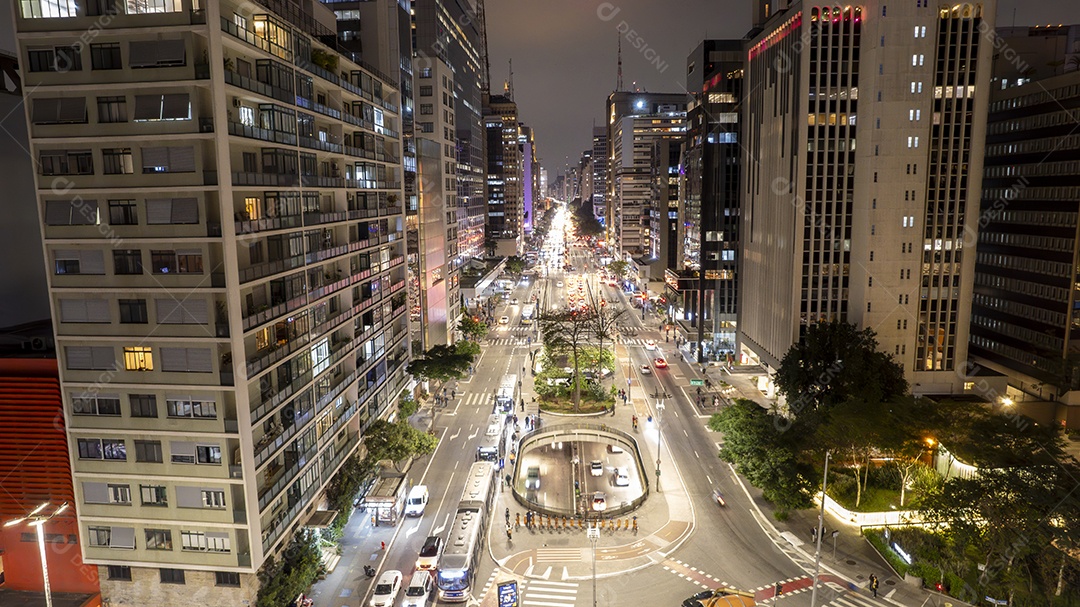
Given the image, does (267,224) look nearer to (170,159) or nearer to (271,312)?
(271,312)

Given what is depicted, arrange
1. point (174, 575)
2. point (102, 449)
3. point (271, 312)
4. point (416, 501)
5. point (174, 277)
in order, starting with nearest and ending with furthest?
point (174, 277) → point (102, 449) → point (174, 575) → point (271, 312) → point (416, 501)

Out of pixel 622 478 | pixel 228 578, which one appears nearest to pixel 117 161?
pixel 228 578

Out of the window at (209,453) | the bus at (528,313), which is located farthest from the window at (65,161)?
the bus at (528,313)

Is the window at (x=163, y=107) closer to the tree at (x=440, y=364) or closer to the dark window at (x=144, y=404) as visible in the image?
the dark window at (x=144, y=404)

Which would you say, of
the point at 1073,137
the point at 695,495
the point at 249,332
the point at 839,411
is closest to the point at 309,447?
the point at 249,332

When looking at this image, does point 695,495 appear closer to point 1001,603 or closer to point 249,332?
point 1001,603
